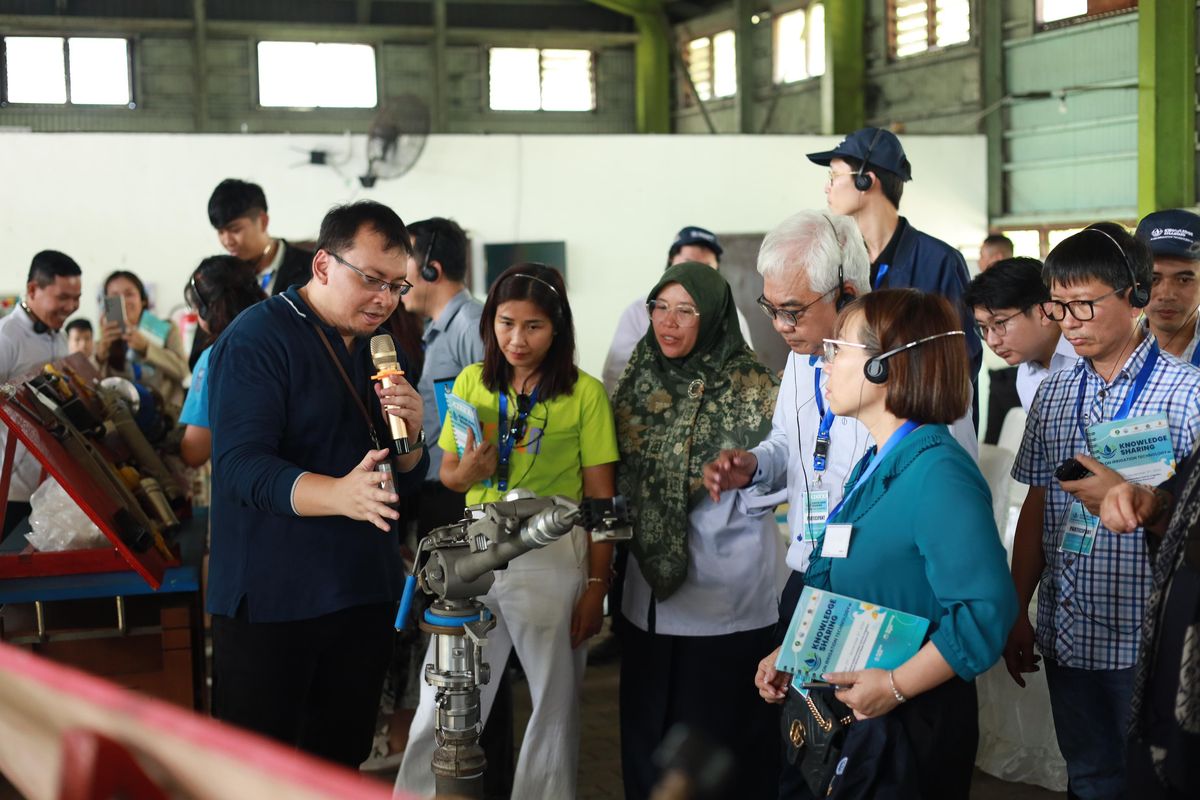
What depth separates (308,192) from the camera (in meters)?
8.41

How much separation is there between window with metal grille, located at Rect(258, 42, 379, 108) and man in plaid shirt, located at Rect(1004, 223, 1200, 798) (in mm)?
13483

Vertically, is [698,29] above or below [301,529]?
above

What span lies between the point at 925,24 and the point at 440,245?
9584 mm

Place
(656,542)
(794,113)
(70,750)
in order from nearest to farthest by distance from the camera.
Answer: (70,750)
(656,542)
(794,113)

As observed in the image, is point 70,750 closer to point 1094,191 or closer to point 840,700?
point 840,700

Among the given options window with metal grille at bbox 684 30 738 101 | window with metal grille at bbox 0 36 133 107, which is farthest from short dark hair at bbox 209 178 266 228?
window with metal grille at bbox 0 36 133 107

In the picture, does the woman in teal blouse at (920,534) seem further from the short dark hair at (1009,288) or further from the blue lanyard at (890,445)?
the short dark hair at (1009,288)

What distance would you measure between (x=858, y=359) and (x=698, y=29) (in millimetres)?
14000

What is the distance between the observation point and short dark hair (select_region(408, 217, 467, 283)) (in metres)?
3.71

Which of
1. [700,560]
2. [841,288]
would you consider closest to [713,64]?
[700,560]

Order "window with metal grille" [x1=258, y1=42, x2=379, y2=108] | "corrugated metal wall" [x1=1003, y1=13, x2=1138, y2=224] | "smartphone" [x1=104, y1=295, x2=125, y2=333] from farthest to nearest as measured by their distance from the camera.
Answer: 1. "window with metal grille" [x1=258, y1=42, x2=379, y2=108]
2. "corrugated metal wall" [x1=1003, y1=13, x2=1138, y2=224]
3. "smartphone" [x1=104, y1=295, x2=125, y2=333]

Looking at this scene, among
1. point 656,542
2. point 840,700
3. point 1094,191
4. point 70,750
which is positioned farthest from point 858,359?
point 1094,191

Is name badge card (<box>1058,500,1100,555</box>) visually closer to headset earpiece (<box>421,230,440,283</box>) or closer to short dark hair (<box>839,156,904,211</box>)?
short dark hair (<box>839,156,904,211</box>)

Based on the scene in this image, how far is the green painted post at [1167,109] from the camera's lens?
9.19 meters
